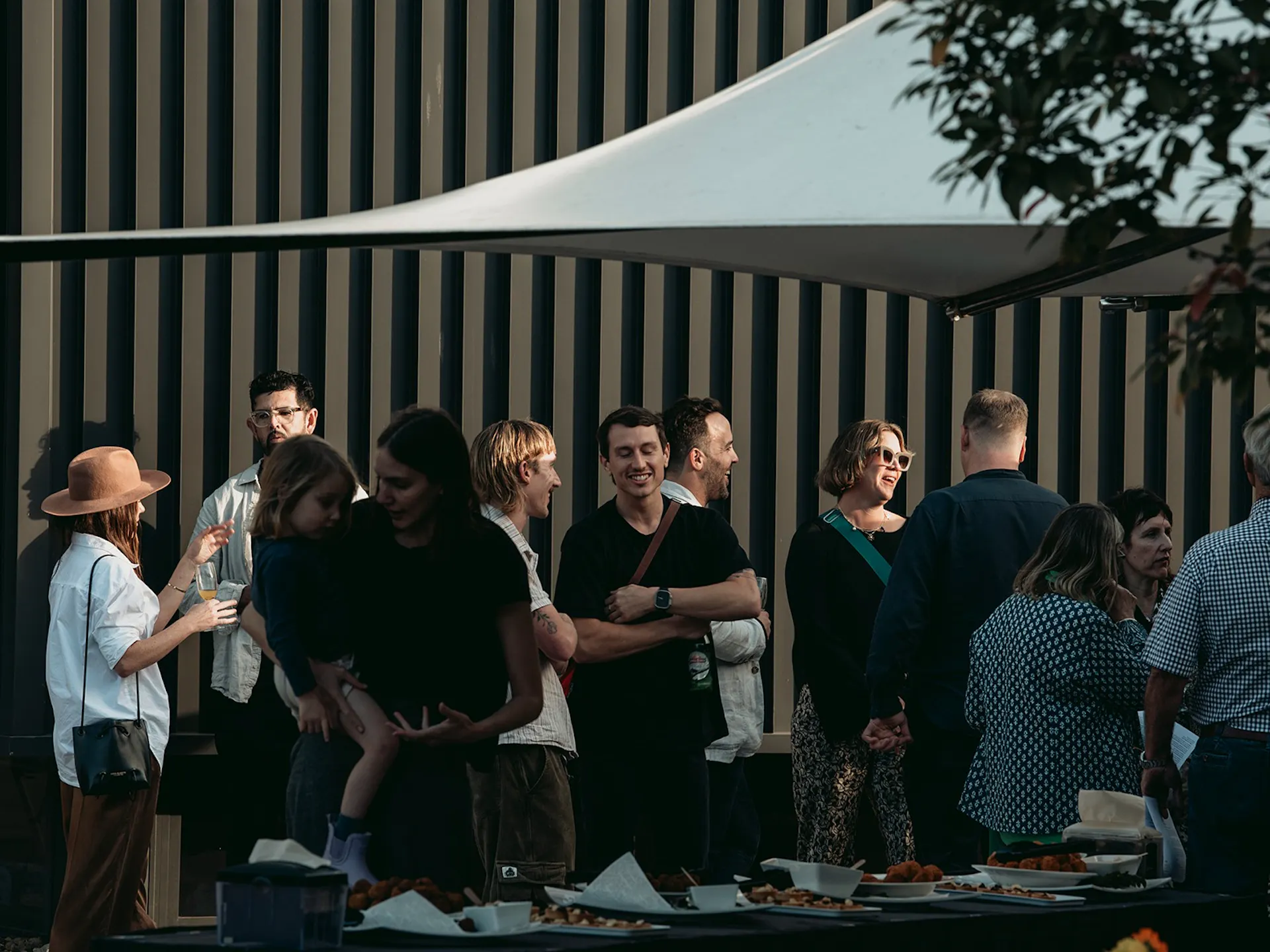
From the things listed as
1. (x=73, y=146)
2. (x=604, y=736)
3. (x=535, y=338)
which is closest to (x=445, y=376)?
(x=535, y=338)

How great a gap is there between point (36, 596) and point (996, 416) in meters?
3.46

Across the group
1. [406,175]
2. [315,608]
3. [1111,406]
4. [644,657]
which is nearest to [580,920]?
[315,608]

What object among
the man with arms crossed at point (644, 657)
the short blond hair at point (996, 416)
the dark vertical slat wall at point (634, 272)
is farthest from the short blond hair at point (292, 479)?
the dark vertical slat wall at point (634, 272)

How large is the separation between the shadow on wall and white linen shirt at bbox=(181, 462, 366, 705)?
48 cm

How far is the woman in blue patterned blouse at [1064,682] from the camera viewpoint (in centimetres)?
459

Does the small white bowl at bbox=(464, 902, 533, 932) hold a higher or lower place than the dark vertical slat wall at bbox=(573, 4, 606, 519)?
lower

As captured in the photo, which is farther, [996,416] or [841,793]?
[841,793]

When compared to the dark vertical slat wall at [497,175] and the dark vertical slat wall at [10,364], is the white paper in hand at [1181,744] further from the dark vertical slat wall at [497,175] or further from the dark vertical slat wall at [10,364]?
the dark vertical slat wall at [10,364]

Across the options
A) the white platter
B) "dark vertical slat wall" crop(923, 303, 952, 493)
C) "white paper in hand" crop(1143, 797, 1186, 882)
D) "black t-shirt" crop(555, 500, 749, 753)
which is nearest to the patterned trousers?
"black t-shirt" crop(555, 500, 749, 753)

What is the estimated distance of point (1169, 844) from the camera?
440 cm

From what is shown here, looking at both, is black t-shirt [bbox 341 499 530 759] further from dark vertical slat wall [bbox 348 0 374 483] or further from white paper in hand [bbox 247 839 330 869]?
dark vertical slat wall [bbox 348 0 374 483]

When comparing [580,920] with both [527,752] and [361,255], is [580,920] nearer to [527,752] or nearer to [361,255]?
[527,752]

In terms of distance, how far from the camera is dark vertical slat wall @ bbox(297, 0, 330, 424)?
6.59 metres

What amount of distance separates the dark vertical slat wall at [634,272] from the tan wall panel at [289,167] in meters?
1.24
